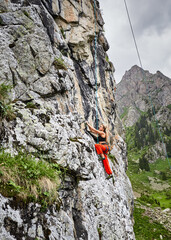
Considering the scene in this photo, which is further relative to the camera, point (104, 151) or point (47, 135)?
point (104, 151)

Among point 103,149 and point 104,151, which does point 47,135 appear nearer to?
point 103,149

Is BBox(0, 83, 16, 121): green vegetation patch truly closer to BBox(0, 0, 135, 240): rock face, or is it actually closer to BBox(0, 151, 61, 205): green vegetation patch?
BBox(0, 0, 135, 240): rock face

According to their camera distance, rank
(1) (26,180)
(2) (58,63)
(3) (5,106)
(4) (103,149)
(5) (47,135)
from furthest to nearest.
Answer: (4) (103,149)
(2) (58,63)
(5) (47,135)
(3) (5,106)
(1) (26,180)

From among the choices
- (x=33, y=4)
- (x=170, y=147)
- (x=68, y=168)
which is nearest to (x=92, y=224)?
(x=68, y=168)

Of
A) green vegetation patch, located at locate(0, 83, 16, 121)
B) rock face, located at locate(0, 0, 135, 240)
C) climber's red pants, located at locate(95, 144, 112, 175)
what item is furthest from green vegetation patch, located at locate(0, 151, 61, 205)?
climber's red pants, located at locate(95, 144, 112, 175)

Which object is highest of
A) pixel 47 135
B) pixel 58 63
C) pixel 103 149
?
pixel 58 63

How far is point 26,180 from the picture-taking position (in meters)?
4.89

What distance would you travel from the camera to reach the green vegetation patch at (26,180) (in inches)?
178

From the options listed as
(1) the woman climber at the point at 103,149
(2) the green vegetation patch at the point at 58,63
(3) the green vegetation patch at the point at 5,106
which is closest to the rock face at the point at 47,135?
(2) the green vegetation patch at the point at 58,63

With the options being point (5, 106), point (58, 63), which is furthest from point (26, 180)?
point (58, 63)

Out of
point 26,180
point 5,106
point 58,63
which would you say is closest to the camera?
point 26,180

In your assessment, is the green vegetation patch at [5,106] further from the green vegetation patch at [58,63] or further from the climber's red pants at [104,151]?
the climber's red pants at [104,151]

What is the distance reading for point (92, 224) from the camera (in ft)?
23.3

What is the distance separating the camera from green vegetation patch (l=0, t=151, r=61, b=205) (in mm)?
4527
